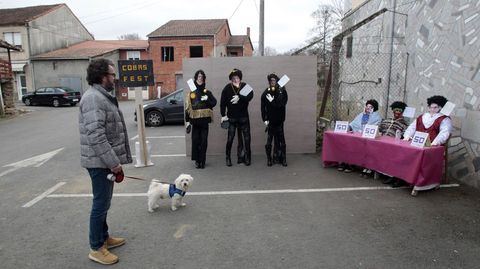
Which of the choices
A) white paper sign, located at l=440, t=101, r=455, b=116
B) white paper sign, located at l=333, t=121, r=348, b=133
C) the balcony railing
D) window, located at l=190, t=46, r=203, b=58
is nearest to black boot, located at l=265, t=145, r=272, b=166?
white paper sign, located at l=333, t=121, r=348, b=133

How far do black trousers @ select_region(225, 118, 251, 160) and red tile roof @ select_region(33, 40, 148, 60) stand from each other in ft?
101

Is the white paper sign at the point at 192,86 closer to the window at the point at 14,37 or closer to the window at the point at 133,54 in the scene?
Answer: the window at the point at 133,54

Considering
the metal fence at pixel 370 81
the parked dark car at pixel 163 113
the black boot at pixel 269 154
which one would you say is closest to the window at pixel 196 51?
the parked dark car at pixel 163 113

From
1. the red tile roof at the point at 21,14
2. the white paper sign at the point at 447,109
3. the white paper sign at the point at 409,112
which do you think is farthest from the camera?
the red tile roof at the point at 21,14

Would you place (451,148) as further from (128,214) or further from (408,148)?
(128,214)

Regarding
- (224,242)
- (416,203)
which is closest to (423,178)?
(416,203)

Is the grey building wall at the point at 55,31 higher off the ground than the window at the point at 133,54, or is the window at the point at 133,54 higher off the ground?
the grey building wall at the point at 55,31

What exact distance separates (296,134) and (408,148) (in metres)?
3.18

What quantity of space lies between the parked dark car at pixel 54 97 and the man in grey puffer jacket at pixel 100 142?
2634 centimetres

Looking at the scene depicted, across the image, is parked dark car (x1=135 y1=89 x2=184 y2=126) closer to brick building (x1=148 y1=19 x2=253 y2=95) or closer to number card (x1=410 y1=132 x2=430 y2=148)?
number card (x1=410 y1=132 x2=430 y2=148)

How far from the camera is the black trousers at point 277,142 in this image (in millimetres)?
→ 7488

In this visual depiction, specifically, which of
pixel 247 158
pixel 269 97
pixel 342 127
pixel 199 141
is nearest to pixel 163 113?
pixel 199 141

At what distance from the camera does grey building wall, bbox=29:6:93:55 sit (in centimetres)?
3538

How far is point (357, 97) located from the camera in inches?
484
